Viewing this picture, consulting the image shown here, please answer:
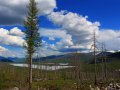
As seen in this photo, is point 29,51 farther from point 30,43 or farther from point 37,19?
point 37,19

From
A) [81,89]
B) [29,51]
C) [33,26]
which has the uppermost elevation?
[33,26]

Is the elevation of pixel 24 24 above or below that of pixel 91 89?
above

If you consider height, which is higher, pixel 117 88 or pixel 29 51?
pixel 29 51

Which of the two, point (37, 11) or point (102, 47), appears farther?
point (102, 47)

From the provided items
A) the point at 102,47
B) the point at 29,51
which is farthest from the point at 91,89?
the point at 102,47

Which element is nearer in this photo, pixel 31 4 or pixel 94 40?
pixel 31 4

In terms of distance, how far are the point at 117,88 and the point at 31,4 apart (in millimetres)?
24845

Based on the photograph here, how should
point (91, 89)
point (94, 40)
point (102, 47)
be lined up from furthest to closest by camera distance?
point (102, 47)
point (94, 40)
point (91, 89)

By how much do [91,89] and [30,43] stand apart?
15.3 meters

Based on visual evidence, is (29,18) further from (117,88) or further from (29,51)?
(117,88)

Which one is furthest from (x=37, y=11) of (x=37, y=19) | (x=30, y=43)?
(x=30, y=43)

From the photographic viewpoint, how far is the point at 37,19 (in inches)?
2530

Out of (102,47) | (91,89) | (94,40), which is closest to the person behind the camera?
(91,89)

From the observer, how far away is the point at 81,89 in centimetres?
6366
